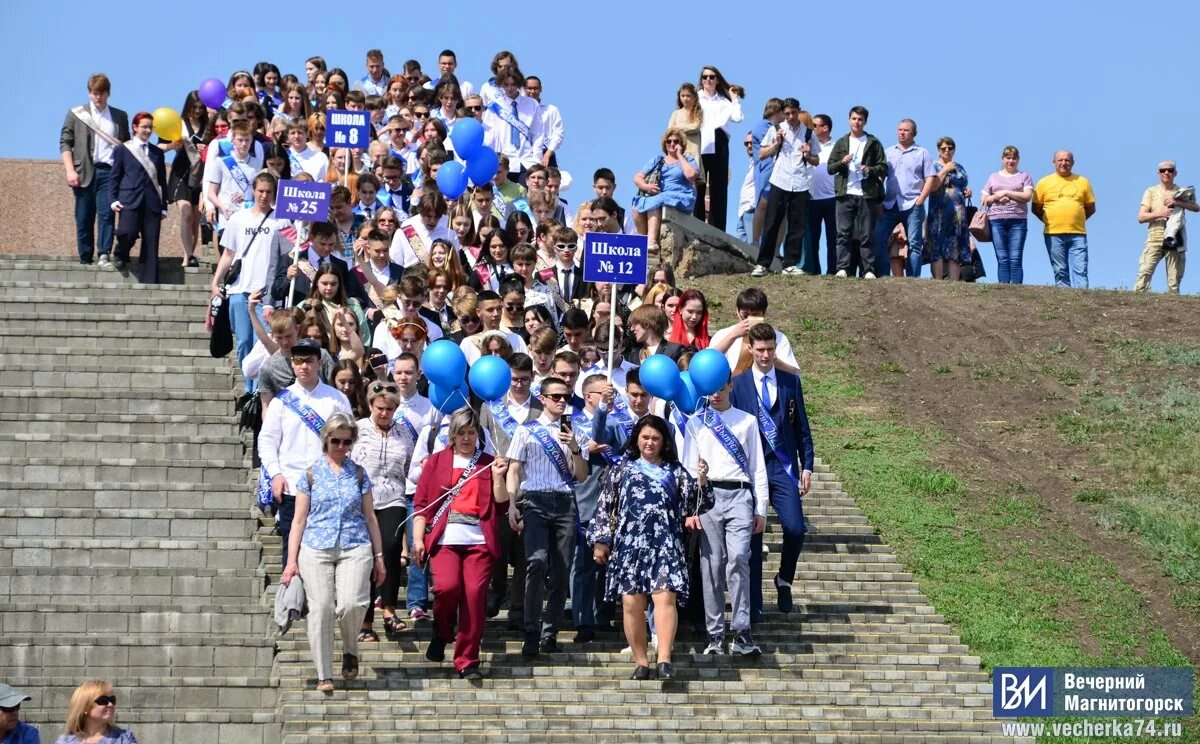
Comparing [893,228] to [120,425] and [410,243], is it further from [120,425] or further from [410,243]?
[120,425]

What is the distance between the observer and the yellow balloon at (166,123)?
831 inches

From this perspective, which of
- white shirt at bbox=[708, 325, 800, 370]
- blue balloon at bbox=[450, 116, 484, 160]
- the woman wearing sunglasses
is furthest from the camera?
blue balloon at bbox=[450, 116, 484, 160]

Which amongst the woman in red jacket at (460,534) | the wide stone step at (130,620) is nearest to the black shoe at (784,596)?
the woman in red jacket at (460,534)

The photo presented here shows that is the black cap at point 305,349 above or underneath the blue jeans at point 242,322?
underneath

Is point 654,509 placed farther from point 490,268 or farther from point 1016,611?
point 490,268

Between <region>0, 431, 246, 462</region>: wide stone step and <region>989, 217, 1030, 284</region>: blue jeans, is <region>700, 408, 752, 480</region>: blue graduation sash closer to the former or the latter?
<region>0, 431, 246, 462</region>: wide stone step

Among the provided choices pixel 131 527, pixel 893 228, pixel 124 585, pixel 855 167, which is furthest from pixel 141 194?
pixel 893 228

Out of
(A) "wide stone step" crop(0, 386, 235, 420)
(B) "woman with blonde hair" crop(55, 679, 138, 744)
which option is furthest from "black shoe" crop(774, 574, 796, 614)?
(B) "woman with blonde hair" crop(55, 679, 138, 744)

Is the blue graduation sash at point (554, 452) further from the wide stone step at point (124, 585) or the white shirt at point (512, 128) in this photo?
the white shirt at point (512, 128)

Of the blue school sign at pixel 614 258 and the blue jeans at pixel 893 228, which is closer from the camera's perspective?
the blue school sign at pixel 614 258

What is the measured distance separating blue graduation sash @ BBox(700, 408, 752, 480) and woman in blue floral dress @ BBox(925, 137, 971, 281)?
10.9 m

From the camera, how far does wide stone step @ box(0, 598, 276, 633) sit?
14031 millimetres

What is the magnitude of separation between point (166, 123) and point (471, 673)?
9553mm

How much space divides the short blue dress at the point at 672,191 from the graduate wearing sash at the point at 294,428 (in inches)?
384
